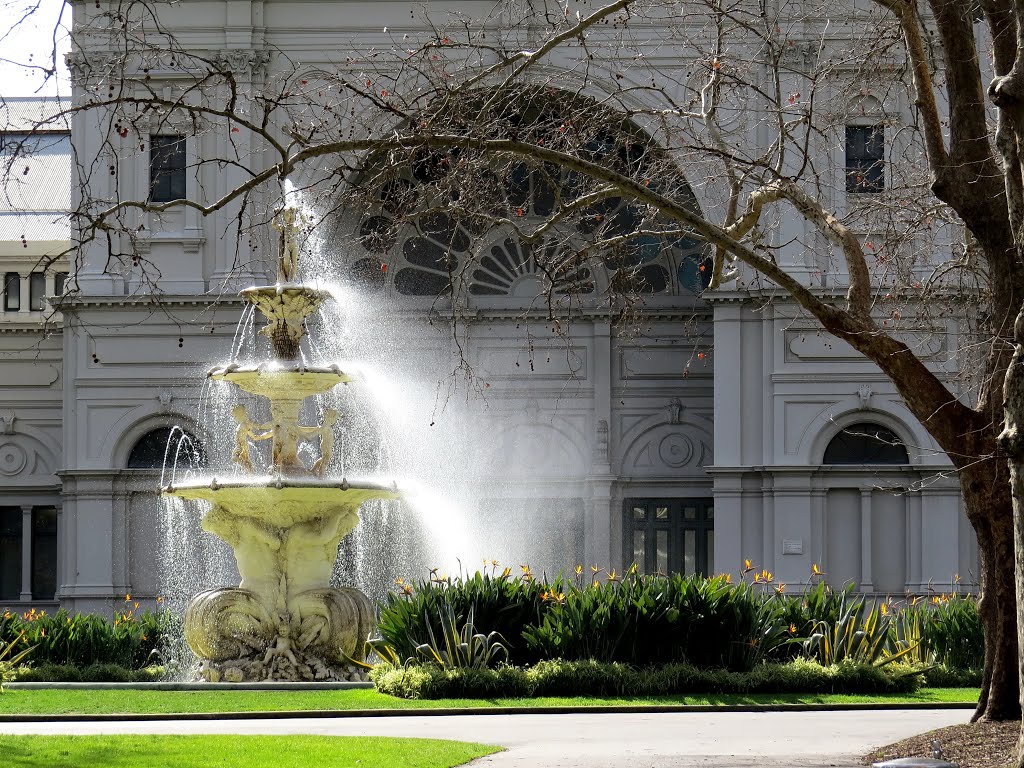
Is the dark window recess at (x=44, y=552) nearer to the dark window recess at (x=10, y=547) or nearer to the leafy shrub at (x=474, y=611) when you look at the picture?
the dark window recess at (x=10, y=547)

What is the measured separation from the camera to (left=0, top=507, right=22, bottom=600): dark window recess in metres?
39.2

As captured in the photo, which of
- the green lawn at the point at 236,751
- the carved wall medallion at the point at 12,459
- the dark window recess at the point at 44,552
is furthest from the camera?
the dark window recess at the point at 44,552

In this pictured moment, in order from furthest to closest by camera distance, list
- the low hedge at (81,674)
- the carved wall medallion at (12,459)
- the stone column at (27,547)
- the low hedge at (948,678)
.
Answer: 1. the carved wall medallion at (12,459)
2. the stone column at (27,547)
3. the low hedge at (81,674)
4. the low hedge at (948,678)

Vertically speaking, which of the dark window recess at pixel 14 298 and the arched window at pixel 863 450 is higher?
the dark window recess at pixel 14 298

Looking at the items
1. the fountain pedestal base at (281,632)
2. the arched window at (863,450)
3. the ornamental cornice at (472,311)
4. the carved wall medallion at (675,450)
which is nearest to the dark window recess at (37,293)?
the ornamental cornice at (472,311)

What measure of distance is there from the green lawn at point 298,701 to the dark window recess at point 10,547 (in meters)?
23.3

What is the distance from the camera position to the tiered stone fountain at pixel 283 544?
63.8 ft

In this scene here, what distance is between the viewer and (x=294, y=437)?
20.8m

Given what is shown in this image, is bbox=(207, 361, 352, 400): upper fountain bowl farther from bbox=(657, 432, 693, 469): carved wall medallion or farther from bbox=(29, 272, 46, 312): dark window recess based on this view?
bbox=(29, 272, 46, 312): dark window recess

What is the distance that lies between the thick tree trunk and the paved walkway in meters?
0.77

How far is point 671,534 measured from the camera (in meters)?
36.9

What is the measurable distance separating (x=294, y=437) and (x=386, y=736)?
8.80m

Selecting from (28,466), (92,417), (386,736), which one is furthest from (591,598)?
(28,466)

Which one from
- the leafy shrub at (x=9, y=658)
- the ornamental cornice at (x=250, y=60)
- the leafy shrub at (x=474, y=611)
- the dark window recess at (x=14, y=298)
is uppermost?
the ornamental cornice at (x=250, y=60)
